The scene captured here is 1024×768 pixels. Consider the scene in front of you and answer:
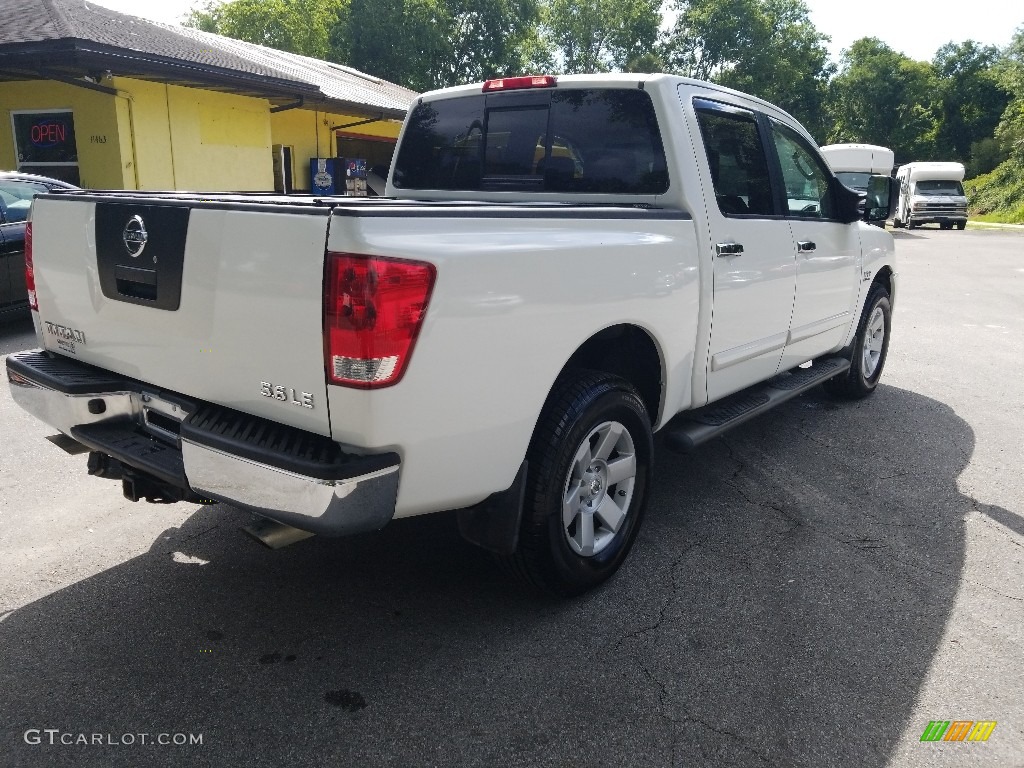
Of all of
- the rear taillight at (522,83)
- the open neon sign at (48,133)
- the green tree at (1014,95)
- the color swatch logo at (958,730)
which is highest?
the green tree at (1014,95)

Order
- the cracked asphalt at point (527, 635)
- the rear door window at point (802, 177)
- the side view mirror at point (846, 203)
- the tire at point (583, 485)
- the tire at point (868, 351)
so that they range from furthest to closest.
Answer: the tire at point (868, 351) < the side view mirror at point (846, 203) < the rear door window at point (802, 177) < the tire at point (583, 485) < the cracked asphalt at point (527, 635)

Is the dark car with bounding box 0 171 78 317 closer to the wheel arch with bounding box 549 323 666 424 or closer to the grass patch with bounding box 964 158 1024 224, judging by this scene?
the wheel arch with bounding box 549 323 666 424

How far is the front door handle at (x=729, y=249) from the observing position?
3740 mm

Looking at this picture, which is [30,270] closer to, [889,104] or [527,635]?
[527,635]

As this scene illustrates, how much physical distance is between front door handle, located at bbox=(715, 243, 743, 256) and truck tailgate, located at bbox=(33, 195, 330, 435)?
6.74ft

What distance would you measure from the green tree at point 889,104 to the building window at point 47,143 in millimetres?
60385

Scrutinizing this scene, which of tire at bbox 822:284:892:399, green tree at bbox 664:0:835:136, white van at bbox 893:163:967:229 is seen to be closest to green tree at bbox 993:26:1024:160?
green tree at bbox 664:0:835:136

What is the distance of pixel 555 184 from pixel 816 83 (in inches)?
A: 2562

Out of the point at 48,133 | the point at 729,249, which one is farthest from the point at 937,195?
the point at 729,249

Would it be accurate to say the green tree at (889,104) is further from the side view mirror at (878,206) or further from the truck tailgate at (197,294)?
the truck tailgate at (197,294)

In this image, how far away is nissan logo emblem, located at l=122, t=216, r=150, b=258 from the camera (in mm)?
2747

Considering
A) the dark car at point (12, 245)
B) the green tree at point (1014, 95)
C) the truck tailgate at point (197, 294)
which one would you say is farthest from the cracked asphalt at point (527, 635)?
the green tree at point (1014, 95)

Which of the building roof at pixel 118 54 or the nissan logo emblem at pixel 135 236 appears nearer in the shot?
the nissan logo emblem at pixel 135 236

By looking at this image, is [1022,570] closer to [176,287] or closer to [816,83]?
[176,287]
